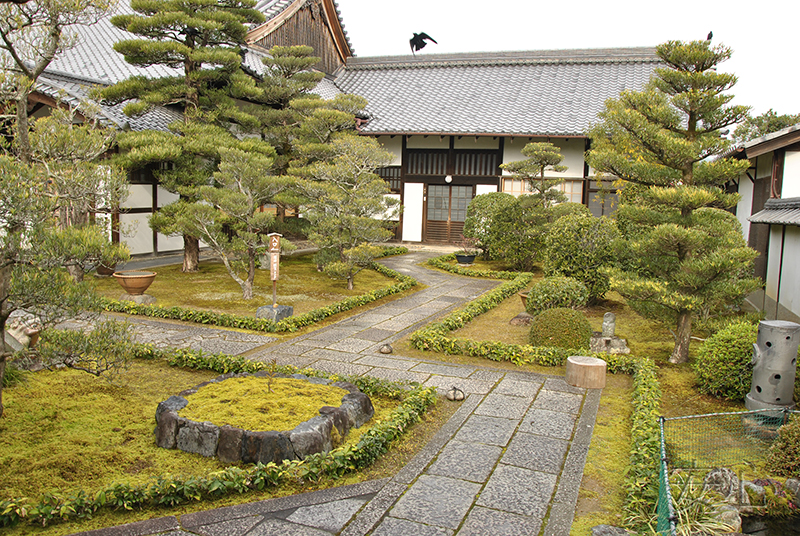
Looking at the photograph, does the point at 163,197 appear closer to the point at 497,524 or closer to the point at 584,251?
the point at 584,251

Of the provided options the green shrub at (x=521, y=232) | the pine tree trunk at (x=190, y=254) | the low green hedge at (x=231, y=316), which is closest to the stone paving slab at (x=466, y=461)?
the low green hedge at (x=231, y=316)

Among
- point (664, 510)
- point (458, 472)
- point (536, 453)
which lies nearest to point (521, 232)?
point (536, 453)

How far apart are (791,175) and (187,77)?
1098 cm

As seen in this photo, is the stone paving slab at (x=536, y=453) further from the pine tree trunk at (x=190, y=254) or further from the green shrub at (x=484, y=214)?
the green shrub at (x=484, y=214)

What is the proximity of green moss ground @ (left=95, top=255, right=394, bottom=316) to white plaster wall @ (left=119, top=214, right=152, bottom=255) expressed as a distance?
955 mm

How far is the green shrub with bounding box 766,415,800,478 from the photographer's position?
15.0 feet

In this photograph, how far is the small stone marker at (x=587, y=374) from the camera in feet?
21.4

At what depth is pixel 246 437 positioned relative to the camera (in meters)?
4.50

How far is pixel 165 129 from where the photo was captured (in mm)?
12969

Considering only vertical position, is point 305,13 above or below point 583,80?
above

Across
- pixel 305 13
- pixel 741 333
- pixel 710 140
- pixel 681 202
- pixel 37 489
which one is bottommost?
pixel 37 489

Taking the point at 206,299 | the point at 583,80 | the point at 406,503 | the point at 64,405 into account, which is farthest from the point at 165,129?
the point at 583,80

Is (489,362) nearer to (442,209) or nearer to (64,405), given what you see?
(64,405)

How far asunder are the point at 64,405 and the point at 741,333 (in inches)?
267
